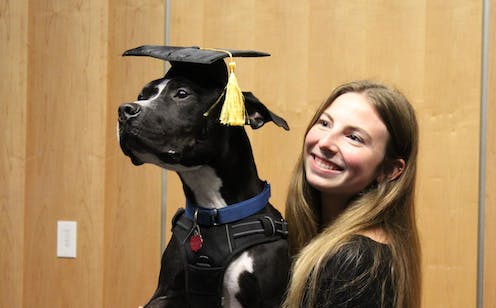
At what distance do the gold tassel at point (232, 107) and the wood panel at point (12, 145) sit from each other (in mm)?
1178

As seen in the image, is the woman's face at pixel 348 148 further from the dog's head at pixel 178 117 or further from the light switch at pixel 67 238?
the light switch at pixel 67 238

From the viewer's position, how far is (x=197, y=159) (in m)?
1.12

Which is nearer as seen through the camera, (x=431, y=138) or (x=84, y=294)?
(x=431, y=138)

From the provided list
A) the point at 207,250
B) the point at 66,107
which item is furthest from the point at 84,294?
the point at 207,250

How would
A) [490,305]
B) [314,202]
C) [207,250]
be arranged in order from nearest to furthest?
[207,250]
[314,202]
[490,305]

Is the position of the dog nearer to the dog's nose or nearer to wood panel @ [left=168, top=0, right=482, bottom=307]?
the dog's nose

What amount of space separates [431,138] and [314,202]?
650mm

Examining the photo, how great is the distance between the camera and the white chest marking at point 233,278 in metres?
1.08

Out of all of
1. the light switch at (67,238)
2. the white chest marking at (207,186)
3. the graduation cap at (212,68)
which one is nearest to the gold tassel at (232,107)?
the graduation cap at (212,68)

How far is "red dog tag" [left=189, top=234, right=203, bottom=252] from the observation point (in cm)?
111

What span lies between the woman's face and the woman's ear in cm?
2

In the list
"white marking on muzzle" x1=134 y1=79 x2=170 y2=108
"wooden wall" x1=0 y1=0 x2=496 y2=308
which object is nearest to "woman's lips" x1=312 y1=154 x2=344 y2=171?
"white marking on muzzle" x1=134 y1=79 x2=170 y2=108

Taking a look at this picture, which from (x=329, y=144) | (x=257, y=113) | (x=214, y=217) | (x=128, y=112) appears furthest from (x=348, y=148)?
(x=128, y=112)

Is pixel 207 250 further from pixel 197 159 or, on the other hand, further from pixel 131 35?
pixel 131 35
